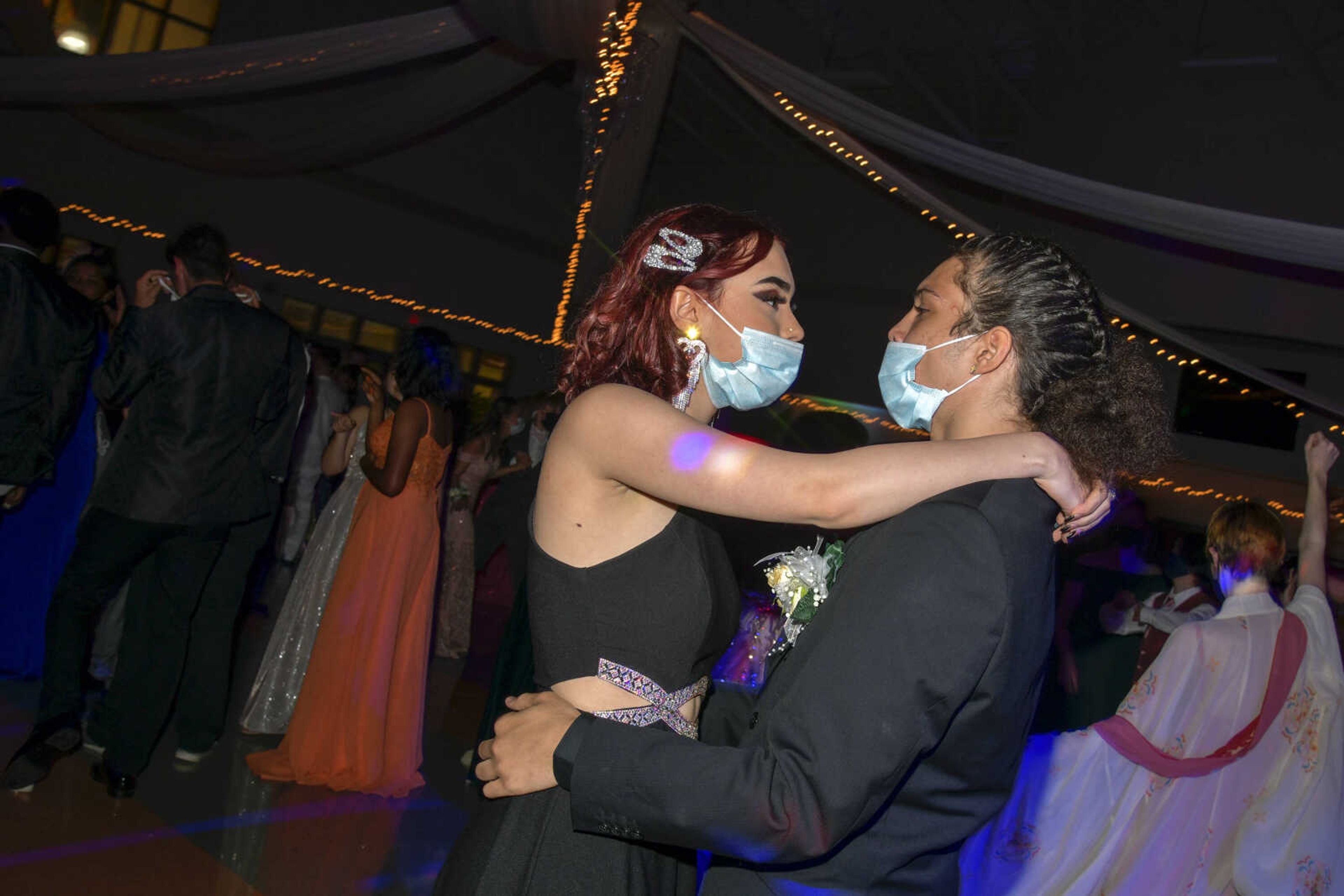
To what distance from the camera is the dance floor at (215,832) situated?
259 centimetres

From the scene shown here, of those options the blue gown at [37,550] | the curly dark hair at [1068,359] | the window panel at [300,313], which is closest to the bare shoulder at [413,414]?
the blue gown at [37,550]

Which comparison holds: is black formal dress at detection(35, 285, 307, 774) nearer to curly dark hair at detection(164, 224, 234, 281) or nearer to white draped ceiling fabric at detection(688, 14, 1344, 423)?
curly dark hair at detection(164, 224, 234, 281)

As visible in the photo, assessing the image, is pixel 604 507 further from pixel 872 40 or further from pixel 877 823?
pixel 872 40

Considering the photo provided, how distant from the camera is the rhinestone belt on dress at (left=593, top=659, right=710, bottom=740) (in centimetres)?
138

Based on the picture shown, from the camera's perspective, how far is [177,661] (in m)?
3.15

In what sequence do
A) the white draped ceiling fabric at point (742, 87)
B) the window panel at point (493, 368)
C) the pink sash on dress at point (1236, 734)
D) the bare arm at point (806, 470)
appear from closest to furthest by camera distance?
the bare arm at point (806, 470) < the pink sash on dress at point (1236, 734) < the white draped ceiling fabric at point (742, 87) < the window panel at point (493, 368)

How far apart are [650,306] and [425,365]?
7.59 ft

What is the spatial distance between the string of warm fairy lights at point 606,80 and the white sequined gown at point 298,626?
1249 mm

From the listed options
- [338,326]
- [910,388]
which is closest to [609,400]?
[910,388]

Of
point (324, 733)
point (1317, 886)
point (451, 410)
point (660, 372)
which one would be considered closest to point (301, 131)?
point (451, 410)

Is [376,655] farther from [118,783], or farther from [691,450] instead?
[691,450]

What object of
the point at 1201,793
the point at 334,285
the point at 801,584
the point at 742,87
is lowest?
the point at 1201,793

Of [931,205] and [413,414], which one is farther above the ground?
[931,205]

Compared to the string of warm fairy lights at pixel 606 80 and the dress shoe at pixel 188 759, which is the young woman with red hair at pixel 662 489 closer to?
the string of warm fairy lights at pixel 606 80
